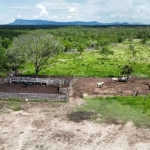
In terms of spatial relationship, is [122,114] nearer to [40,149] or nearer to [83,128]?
[83,128]

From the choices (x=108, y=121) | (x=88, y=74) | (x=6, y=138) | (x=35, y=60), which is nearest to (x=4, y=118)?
(x=6, y=138)

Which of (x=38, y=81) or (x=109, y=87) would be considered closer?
(x=109, y=87)

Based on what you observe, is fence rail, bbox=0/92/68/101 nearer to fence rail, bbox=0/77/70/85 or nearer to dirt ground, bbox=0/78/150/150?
dirt ground, bbox=0/78/150/150

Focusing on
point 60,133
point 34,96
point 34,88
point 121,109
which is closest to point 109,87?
point 121,109

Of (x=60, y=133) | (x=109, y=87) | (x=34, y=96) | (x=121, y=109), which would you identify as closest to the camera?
(x=60, y=133)

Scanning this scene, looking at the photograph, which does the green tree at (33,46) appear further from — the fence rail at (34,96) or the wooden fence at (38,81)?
the fence rail at (34,96)

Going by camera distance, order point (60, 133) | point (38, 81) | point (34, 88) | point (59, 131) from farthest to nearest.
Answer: point (38, 81)
point (34, 88)
point (59, 131)
point (60, 133)

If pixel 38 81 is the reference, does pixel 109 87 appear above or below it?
below

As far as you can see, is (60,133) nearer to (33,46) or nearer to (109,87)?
(109,87)
